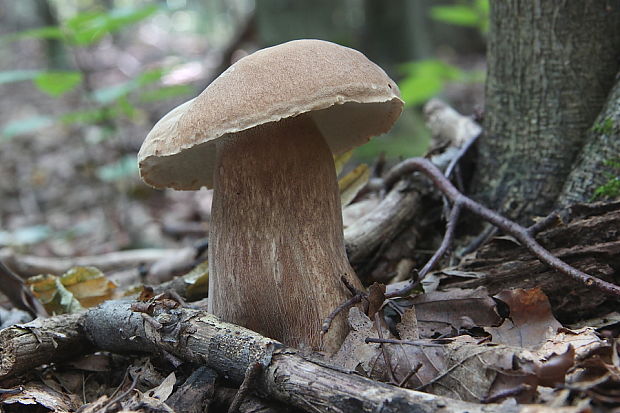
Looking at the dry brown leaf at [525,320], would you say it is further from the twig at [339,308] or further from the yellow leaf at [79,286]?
the yellow leaf at [79,286]

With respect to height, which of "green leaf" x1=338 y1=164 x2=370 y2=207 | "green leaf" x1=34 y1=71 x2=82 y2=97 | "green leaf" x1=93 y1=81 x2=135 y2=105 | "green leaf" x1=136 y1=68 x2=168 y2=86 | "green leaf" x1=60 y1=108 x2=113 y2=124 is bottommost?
"green leaf" x1=338 y1=164 x2=370 y2=207

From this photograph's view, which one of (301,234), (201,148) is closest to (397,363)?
(301,234)

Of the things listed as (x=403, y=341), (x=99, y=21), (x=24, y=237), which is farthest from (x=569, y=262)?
(x=24, y=237)

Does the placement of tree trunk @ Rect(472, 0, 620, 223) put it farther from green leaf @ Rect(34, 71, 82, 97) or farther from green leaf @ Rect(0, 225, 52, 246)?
green leaf @ Rect(0, 225, 52, 246)

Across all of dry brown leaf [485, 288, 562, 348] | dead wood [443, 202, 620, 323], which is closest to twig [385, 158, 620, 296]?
dead wood [443, 202, 620, 323]

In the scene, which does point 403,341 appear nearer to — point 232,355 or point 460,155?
point 232,355

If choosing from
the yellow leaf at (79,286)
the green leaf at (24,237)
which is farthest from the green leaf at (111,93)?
the yellow leaf at (79,286)
